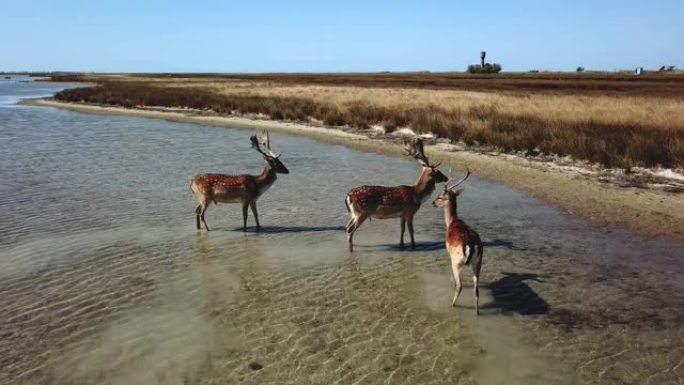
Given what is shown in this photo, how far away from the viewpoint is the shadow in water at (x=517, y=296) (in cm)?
665

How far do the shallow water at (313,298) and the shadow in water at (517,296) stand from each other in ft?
0.11

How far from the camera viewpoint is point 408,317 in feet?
21.1

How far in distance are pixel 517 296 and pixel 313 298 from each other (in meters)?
2.61

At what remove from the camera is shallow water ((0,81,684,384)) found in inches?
212

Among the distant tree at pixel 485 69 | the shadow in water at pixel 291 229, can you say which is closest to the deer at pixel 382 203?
the shadow in water at pixel 291 229

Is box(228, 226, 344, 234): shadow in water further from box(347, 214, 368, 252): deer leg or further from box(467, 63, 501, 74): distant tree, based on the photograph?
box(467, 63, 501, 74): distant tree

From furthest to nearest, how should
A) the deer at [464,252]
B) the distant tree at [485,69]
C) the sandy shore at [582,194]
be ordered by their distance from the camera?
the distant tree at [485,69] → the sandy shore at [582,194] → the deer at [464,252]

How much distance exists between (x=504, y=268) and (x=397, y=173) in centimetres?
753

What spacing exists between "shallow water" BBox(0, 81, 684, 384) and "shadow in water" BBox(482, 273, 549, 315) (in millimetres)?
32

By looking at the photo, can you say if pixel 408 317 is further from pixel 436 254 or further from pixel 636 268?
pixel 636 268

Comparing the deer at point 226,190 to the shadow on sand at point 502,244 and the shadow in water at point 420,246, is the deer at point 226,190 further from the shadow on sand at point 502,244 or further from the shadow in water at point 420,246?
the shadow on sand at point 502,244

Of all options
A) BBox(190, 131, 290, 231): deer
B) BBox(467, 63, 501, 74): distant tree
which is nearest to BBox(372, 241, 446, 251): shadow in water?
BBox(190, 131, 290, 231): deer

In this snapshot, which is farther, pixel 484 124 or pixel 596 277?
pixel 484 124

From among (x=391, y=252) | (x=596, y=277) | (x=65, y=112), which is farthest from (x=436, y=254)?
(x=65, y=112)
